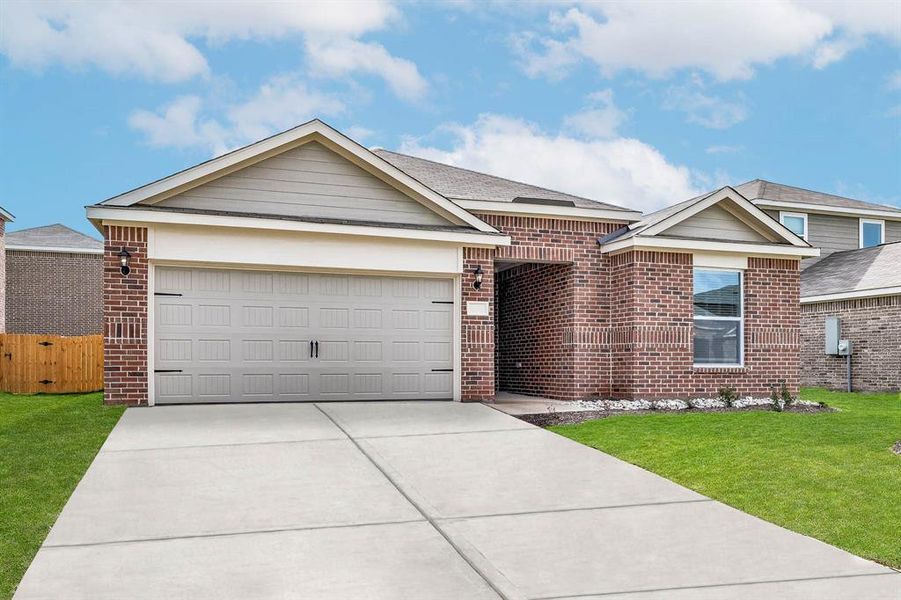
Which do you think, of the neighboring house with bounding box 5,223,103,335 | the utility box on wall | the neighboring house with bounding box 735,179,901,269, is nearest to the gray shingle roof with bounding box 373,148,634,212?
the utility box on wall

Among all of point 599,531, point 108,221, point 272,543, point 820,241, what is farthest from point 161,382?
point 820,241

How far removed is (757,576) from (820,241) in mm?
25800

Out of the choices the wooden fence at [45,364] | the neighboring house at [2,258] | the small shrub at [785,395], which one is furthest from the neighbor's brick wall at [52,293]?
the small shrub at [785,395]

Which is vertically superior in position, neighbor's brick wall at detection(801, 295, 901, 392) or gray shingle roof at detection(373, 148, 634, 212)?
gray shingle roof at detection(373, 148, 634, 212)

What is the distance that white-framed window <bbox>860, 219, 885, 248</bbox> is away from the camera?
96.1 feet

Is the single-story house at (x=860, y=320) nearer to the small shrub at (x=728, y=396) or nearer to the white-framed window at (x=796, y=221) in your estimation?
the white-framed window at (x=796, y=221)

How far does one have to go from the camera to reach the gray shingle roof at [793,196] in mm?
28281

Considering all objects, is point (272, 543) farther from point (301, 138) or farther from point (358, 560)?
point (301, 138)

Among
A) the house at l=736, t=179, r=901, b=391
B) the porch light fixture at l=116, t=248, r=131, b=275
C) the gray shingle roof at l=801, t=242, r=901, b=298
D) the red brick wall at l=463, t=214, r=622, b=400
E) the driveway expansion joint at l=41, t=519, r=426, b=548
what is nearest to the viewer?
the driveway expansion joint at l=41, t=519, r=426, b=548

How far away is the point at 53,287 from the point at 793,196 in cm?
3009

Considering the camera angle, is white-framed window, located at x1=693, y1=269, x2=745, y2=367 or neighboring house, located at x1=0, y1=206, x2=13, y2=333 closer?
white-framed window, located at x1=693, y1=269, x2=745, y2=367

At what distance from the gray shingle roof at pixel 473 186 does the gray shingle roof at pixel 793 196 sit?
478 inches

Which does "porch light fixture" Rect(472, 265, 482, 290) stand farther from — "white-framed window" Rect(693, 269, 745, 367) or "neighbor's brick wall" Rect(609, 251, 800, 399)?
"white-framed window" Rect(693, 269, 745, 367)

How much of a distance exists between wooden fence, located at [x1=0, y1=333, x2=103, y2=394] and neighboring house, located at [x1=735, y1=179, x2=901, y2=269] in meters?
21.0
